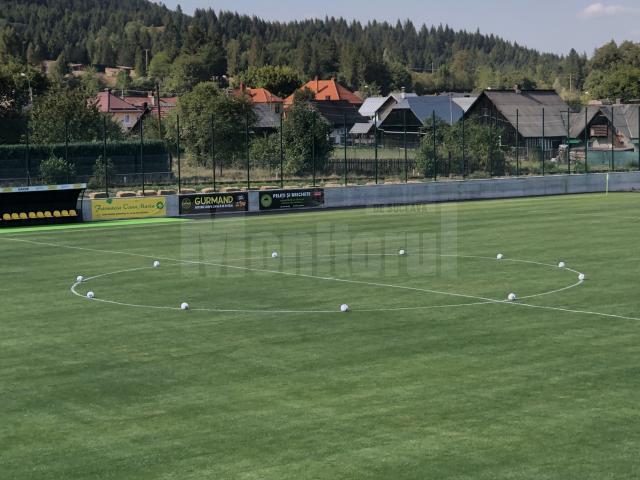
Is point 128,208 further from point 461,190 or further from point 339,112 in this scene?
point 339,112

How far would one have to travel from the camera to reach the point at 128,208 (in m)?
48.8

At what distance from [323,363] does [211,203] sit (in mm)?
32295

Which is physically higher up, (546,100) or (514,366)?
(546,100)

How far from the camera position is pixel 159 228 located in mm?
44375

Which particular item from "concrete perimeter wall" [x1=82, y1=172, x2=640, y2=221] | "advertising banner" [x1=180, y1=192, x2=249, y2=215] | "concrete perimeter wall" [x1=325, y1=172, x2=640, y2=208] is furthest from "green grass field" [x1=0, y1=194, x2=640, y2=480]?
"concrete perimeter wall" [x1=325, y1=172, x2=640, y2=208]

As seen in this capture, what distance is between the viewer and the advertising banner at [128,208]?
48.0 metres

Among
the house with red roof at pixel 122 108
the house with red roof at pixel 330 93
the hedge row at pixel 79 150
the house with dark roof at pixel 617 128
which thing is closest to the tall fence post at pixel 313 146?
the hedge row at pixel 79 150

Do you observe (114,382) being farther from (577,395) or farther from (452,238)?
(452,238)

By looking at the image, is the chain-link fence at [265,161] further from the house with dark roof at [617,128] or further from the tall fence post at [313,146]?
the house with dark roof at [617,128]

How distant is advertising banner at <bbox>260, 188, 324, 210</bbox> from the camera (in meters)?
51.8

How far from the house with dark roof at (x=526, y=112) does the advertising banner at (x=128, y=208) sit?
6183cm

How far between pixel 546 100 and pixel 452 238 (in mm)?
90586

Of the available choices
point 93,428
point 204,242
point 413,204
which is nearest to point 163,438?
point 93,428

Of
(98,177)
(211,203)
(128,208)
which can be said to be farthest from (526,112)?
(128,208)
